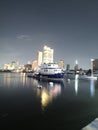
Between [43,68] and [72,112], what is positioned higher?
[43,68]

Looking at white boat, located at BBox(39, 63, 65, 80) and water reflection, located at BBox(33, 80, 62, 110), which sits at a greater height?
white boat, located at BBox(39, 63, 65, 80)

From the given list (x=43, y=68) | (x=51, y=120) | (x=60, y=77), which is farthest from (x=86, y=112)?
(x=43, y=68)

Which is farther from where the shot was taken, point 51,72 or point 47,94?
point 51,72

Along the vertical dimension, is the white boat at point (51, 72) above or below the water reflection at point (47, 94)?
above

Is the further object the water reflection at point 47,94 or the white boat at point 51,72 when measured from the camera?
the white boat at point 51,72

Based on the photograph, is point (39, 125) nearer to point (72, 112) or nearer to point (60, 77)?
point (72, 112)

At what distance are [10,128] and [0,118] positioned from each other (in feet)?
17.5

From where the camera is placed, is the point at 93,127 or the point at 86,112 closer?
the point at 93,127

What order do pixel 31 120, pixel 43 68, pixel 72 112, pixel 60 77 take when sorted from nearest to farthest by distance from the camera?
pixel 31 120 < pixel 72 112 < pixel 60 77 < pixel 43 68

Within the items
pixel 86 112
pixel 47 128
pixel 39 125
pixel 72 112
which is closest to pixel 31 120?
pixel 39 125

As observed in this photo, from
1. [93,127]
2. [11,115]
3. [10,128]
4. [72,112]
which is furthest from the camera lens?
[72,112]

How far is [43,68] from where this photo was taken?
511 feet

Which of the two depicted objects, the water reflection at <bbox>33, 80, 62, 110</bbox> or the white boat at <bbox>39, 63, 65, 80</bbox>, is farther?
the white boat at <bbox>39, 63, 65, 80</bbox>

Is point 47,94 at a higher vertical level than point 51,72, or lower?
lower
